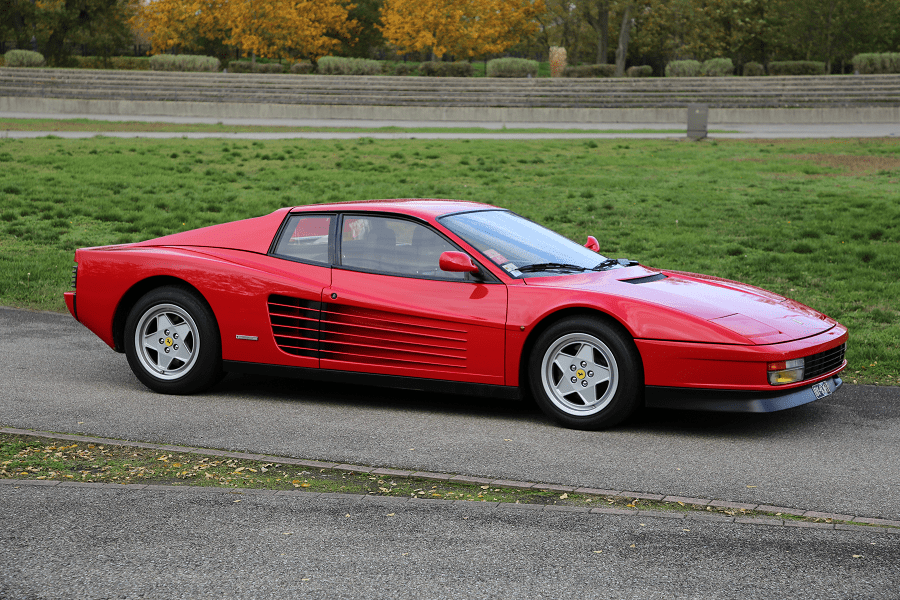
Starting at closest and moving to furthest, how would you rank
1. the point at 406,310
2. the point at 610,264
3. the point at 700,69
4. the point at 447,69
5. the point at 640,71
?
the point at 406,310 < the point at 610,264 < the point at 700,69 < the point at 447,69 < the point at 640,71

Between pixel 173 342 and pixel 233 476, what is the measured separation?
2.00 meters

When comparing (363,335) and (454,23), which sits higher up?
(454,23)

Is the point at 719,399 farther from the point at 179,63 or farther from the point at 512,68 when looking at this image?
the point at 179,63

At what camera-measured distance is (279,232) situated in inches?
257

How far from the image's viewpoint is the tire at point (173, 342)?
6.43 metres

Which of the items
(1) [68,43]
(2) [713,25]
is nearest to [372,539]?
(2) [713,25]

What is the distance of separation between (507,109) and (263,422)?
37.6m

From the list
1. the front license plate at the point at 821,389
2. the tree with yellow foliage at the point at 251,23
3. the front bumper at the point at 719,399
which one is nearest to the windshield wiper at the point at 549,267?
the front bumper at the point at 719,399

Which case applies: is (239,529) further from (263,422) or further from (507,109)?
(507,109)

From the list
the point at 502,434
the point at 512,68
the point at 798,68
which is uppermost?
the point at 798,68

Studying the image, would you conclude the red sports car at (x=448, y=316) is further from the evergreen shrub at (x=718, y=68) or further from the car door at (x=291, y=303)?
the evergreen shrub at (x=718, y=68)

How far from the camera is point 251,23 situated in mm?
59438

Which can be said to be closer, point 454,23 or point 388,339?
point 388,339

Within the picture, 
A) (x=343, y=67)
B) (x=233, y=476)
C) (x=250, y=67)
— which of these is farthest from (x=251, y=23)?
(x=233, y=476)
